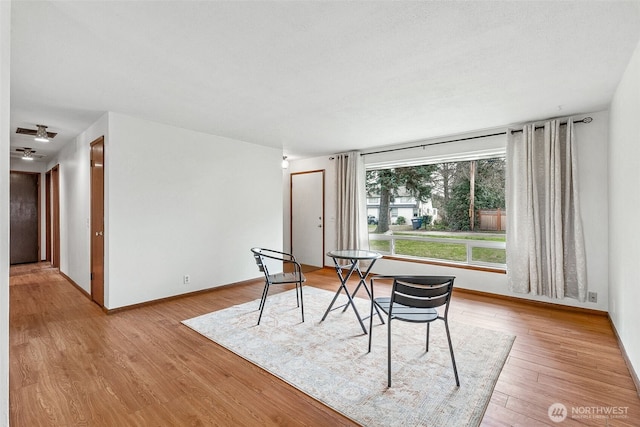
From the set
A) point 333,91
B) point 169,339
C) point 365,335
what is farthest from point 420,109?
point 169,339

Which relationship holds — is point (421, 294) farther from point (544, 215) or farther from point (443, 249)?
point (443, 249)

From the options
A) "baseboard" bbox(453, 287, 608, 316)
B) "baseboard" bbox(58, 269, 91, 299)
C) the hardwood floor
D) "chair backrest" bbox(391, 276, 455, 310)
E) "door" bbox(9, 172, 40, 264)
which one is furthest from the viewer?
"door" bbox(9, 172, 40, 264)

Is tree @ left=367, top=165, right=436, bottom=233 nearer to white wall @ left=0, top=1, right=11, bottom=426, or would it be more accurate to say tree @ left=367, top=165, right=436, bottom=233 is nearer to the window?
the window

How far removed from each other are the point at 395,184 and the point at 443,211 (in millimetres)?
1020

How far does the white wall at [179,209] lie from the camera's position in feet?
12.1

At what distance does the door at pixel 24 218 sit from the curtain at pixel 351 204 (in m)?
6.92

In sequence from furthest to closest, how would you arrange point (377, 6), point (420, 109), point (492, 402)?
point (420, 109)
point (492, 402)
point (377, 6)

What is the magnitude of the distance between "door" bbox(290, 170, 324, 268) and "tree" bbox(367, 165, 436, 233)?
1204mm

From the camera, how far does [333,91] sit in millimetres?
2945

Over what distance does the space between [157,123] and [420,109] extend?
3314mm

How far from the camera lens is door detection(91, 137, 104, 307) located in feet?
12.5

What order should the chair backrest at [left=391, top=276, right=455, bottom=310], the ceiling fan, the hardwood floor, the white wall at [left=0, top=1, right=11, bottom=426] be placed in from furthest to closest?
the ceiling fan → the chair backrest at [left=391, top=276, right=455, bottom=310] → the hardwood floor → the white wall at [left=0, top=1, right=11, bottom=426]

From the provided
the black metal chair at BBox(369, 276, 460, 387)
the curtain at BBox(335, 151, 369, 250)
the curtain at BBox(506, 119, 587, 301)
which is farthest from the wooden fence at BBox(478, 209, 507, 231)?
the black metal chair at BBox(369, 276, 460, 387)

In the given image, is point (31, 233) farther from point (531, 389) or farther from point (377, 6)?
point (531, 389)
